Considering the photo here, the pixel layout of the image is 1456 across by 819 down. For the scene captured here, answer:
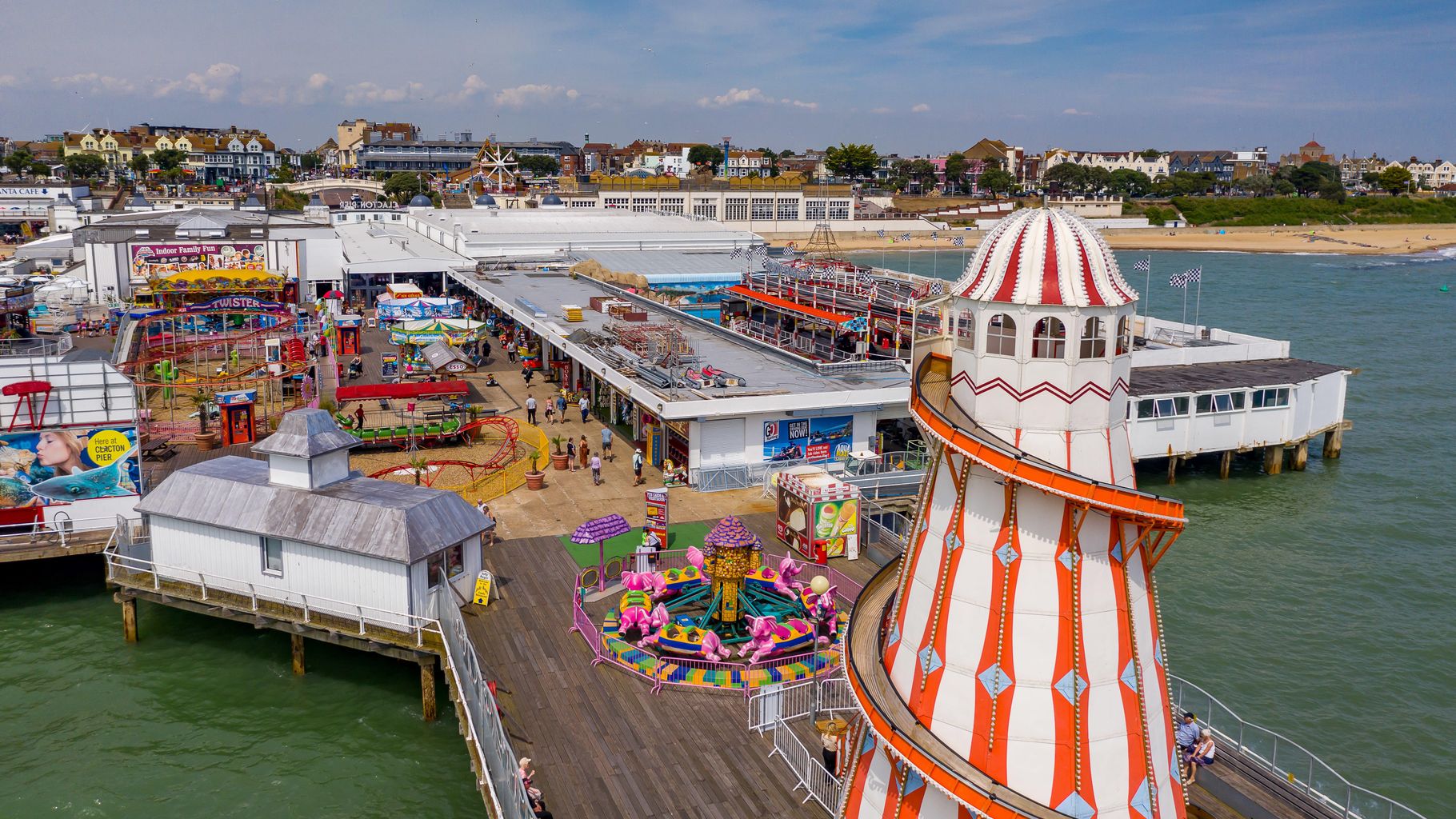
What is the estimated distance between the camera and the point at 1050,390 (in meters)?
10.8

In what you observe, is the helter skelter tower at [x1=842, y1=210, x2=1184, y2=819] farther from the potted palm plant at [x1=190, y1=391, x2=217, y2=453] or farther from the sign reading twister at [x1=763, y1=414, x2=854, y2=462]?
the potted palm plant at [x1=190, y1=391, x2=217, y2=453]

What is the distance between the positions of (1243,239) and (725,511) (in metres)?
173

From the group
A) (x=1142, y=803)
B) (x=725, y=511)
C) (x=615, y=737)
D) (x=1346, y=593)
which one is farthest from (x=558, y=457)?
(x=1142, y=803)

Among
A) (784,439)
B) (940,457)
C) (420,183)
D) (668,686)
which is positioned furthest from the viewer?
(420,183)

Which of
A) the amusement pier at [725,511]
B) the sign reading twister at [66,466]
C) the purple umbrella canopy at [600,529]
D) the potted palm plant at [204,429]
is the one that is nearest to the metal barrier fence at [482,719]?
the amusement pier at [725,511]

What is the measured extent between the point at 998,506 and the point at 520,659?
13.3 metres

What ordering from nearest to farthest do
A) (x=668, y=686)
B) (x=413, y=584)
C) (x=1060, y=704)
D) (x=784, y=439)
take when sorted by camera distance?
(x=1060, y=704), (x=668, y=686), (x=413, y=584), (x=784, y=439)

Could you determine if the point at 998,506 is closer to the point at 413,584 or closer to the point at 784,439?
the point at 413,584

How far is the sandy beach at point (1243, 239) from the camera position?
167375 millimetres

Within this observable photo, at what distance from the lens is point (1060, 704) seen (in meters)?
10.8

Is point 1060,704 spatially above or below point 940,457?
below

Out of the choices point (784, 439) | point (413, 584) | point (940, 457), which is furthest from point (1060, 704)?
point (784, 439)

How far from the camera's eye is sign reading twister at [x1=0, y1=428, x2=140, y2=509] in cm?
2775

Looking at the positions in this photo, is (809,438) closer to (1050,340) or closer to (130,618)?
(130,618)
